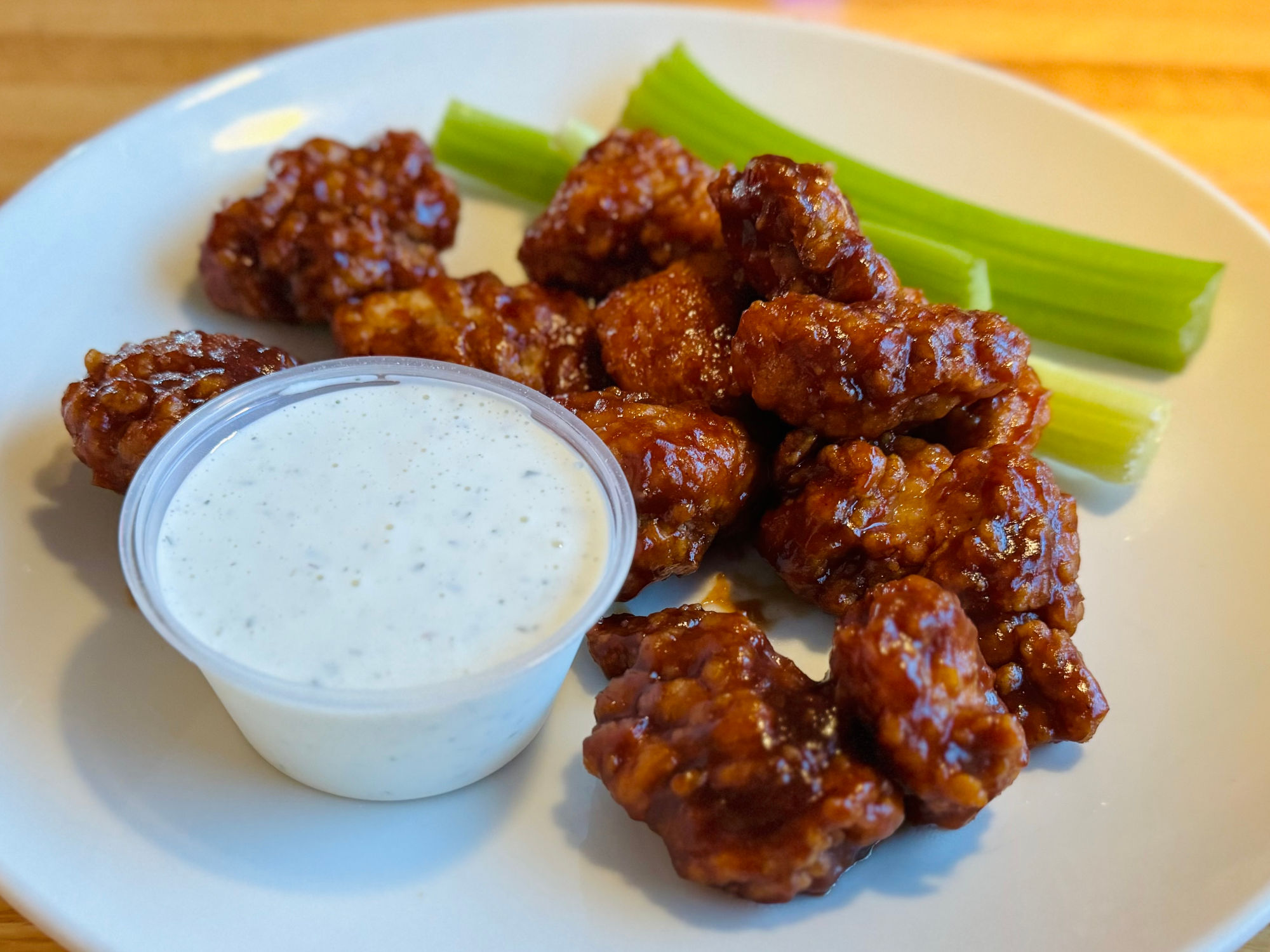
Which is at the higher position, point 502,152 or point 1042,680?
point 1042,680

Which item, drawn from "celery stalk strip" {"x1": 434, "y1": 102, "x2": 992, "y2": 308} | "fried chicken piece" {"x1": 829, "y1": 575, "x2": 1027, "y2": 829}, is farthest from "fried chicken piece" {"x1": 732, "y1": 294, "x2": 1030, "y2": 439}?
"celery stalk strip" {"x1": 434, "y1": 102, "x2": 992, "y2": 308}

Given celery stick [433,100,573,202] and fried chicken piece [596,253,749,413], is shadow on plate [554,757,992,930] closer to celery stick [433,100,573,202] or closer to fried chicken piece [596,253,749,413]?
fried chicken piece [596,253,749,413]

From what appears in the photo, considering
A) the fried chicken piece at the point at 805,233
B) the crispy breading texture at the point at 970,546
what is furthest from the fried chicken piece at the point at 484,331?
the crispy breading texture at the point at 970,546

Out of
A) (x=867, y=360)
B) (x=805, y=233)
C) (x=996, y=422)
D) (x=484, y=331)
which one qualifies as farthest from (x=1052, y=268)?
(x=484, y=331)

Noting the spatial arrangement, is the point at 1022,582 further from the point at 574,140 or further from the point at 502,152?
the point at 502,152

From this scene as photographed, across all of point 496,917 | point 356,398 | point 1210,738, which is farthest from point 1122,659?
point 356,398

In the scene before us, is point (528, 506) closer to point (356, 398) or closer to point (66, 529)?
point (356, 398)

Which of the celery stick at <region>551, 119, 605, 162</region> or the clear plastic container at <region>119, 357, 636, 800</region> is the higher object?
the celery stick at <region>551, 119, 605, 162</region>

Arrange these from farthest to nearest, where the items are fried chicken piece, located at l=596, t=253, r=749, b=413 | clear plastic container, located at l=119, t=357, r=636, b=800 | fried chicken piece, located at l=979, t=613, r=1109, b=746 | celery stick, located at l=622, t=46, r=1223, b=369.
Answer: celery stick, located at l=622, t=46, r=1223, b=369 → fried chicken piece, located at l=596, t=253, r=749, b=413 → fried chicken piece, located at l=979, t=613, r=1109, b=746 → clear plastic container, located at l=119, t=357, r=636, b=800
